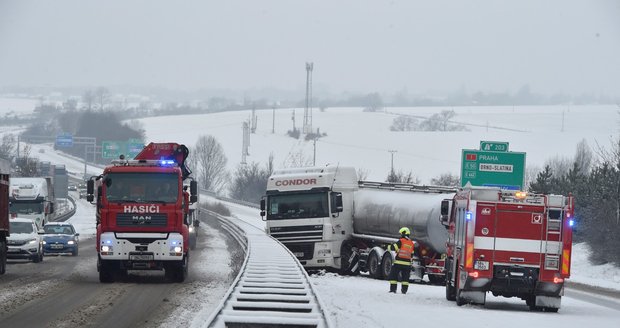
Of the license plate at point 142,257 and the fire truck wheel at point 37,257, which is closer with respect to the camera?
the license plate at point 142,257

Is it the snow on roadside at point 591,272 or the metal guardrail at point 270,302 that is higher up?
the metal guardrail at point 270,302

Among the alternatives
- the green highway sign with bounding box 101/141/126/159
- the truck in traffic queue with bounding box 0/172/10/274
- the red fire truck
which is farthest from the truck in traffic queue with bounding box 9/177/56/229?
the green highway sign with bounding box 101/141/126/159

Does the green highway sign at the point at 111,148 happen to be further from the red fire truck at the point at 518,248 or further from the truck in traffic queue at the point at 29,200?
the red fire truck at the point at 518,248

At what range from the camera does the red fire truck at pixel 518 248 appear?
77.8 ft

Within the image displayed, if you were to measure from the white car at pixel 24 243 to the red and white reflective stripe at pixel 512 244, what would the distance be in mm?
17824

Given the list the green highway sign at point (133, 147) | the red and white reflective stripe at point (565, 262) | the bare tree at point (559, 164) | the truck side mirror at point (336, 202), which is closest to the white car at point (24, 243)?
the truck side mirror at point (336, 202)

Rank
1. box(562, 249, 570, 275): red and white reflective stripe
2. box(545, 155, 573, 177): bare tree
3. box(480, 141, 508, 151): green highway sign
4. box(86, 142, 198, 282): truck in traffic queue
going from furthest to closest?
box(545, 155, 573, 177): bare tree → box(480, 141, 508, 151): green highway sign → box(86, 142, 198, 282): truck in traffic queue → box(562, 249, 570, 275): red and white reflective stripe

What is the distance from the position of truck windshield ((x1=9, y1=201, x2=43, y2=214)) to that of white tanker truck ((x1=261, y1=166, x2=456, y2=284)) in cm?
1702

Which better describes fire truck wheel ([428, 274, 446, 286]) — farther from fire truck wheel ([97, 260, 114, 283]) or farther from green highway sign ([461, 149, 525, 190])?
fire truck wheel ([97, 260, 114, 283])

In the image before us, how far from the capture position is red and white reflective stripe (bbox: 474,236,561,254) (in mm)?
23828

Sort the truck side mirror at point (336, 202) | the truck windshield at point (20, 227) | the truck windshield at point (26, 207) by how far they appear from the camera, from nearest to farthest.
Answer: the truck side mirror at point (336, 202)
the truck windshield at point (20, 227)
the truck windshield at point (26, 207)

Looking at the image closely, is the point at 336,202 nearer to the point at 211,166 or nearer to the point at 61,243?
the point at 61,243

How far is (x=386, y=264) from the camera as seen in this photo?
3406 centimetres

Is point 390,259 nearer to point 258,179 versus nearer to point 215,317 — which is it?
point 215,317
